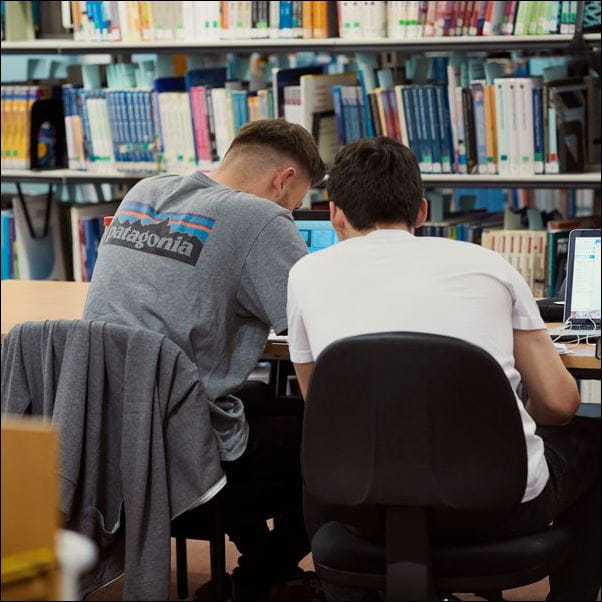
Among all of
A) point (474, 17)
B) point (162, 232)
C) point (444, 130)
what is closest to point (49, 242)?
Answer: point (444, 130)

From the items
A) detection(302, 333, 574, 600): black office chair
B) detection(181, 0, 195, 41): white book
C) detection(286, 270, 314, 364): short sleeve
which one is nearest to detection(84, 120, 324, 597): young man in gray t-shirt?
detection(286, 270, 314, 364): short sleeve

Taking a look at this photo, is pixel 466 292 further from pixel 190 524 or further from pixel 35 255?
pixel 35 255

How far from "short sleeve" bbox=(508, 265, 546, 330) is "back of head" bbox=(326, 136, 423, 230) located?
224 mm

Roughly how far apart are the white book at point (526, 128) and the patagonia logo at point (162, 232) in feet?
6.04

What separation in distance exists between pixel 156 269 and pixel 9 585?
4.07ft

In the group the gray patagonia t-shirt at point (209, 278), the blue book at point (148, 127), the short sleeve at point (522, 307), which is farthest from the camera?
the blue book at point (148, 127)

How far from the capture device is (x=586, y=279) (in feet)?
9.09

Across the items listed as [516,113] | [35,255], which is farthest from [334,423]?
[35,255]

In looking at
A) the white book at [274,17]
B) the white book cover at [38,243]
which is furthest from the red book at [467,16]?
the white book cover at [38,243]

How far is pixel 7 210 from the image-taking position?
15.9 ft

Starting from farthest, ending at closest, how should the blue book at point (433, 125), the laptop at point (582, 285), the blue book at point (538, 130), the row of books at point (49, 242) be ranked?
the row of books at point (49, 242) < the blue book at point (433, 125) < the blue book at point (538, 130) < the laptop at point (582, 285)

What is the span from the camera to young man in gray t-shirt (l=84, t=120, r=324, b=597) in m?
2.52

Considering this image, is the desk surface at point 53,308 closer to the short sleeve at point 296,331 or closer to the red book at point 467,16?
the short sleeve at point 296,331

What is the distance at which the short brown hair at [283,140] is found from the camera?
2758 mm
